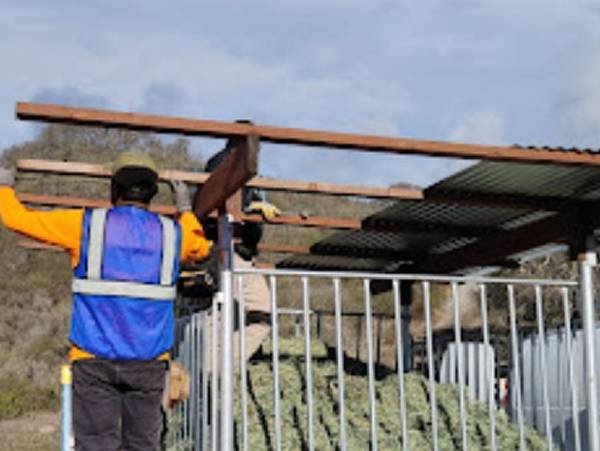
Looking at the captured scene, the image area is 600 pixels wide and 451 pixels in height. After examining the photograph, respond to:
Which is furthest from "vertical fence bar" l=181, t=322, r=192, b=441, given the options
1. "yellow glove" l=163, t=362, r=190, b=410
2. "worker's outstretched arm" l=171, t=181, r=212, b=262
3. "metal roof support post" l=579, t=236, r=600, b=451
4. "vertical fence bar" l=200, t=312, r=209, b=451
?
"metal roof support post" l=579, t=236, r=600, b=451

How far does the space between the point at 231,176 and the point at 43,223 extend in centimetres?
123

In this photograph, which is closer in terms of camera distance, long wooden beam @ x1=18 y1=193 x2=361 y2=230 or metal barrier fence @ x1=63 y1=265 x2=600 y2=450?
metal barrier fence @ x1=63 y1=265 x2=600 y2=450

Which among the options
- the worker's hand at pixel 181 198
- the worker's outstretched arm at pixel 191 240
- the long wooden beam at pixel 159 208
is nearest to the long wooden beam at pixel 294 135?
the worker's hand at pixel 181 198

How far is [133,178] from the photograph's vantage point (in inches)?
166

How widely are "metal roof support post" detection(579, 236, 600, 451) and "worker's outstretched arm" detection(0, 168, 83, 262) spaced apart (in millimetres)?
3324

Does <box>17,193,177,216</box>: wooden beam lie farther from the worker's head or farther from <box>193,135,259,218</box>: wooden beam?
the worker's head

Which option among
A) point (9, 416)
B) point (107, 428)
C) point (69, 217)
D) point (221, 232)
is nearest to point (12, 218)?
point (69, 217)

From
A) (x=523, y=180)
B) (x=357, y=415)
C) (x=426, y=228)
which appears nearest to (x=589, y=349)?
(x=523, y=180)

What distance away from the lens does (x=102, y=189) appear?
111 feet

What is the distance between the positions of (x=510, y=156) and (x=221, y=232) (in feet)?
5.77

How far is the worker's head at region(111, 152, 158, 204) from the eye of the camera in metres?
4.16

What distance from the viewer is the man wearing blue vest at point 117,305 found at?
13.4 ft

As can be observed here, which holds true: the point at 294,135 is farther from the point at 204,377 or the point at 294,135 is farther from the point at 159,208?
the point at 159,208

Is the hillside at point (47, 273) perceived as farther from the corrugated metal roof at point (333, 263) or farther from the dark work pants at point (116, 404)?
the dark work pants at point (116, 404)
